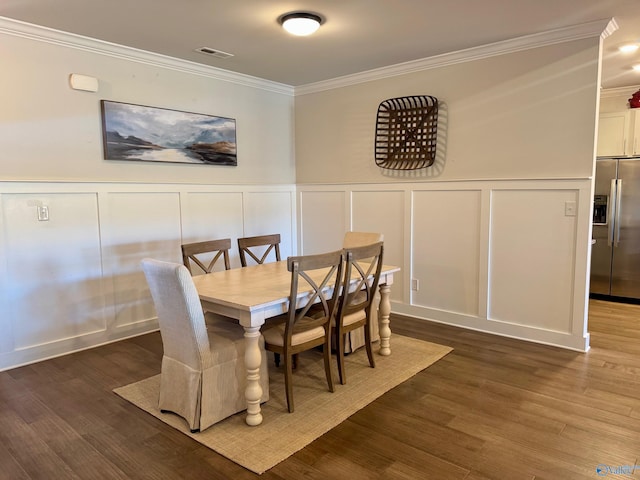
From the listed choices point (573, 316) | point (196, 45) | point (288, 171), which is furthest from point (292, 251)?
point (573, 316)

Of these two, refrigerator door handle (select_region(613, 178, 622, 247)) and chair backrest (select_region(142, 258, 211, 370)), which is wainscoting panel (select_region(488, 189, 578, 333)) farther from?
chair backrest (select_region(142, 258, 211, 370))

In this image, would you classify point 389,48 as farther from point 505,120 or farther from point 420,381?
point 420,381

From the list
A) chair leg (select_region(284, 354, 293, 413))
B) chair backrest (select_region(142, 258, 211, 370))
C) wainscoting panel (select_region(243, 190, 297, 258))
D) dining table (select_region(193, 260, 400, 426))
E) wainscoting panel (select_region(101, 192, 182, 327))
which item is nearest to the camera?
chair backrest (select_region(142, 258, 211, 370))

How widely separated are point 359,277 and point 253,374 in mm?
994

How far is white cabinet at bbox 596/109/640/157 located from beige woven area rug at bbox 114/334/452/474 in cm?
355

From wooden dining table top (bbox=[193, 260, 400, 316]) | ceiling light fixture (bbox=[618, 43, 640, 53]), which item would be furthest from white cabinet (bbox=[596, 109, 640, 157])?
wooden dining table top (bbox=[193, 260, 400, 316])

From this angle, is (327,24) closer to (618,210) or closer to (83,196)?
(83,196)

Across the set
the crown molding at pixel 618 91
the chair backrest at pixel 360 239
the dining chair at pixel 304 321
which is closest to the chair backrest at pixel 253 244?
the chair backrest at pixel 360 239

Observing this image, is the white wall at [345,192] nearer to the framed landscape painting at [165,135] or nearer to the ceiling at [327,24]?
the framed landscape painting at [165,135]

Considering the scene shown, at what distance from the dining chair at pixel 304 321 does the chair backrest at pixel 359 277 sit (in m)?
0.07

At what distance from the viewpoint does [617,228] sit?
497cm

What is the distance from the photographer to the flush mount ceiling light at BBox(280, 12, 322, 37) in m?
2.95

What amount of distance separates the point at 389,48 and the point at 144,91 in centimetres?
215

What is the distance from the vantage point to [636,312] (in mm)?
4582
